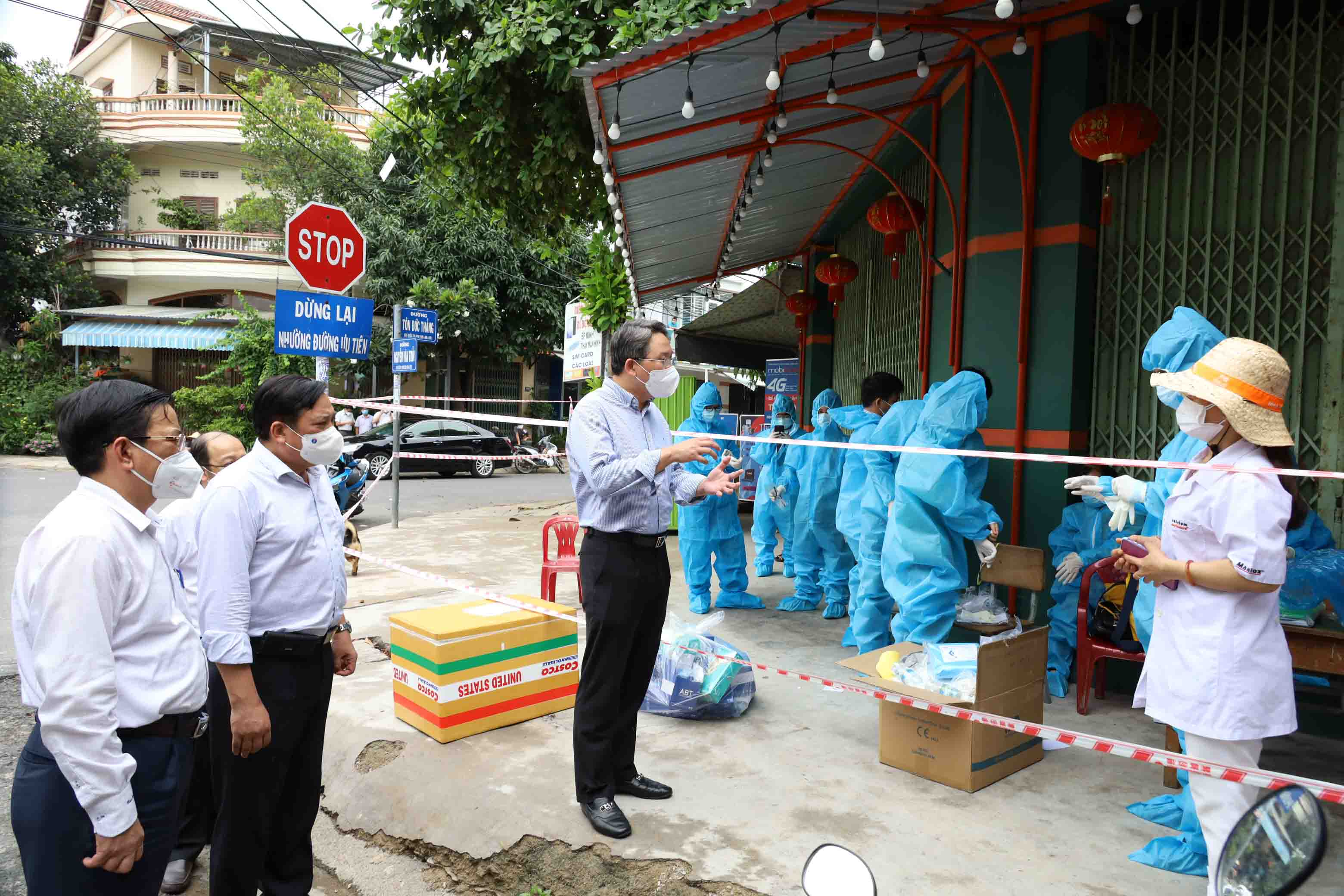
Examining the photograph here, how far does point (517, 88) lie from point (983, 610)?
5721mm

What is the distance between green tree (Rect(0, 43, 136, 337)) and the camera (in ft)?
50.4

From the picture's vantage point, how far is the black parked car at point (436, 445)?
54.8ft

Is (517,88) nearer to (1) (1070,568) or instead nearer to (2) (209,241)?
(1) (1070,568)

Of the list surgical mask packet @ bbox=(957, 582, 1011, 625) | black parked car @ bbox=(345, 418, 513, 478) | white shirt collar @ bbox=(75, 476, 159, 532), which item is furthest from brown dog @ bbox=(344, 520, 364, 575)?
black parked car @ bbox=(345, 418, 513, 478)

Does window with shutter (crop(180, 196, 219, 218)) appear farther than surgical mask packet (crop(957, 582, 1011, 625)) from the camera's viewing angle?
Yes

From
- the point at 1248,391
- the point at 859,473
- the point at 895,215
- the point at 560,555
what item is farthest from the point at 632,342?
the point at 895,215

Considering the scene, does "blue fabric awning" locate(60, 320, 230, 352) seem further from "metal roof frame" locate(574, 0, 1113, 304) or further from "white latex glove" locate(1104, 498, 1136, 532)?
"white latex glove" locate(1104, 498, 1136, 532)

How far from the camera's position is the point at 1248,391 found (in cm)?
231

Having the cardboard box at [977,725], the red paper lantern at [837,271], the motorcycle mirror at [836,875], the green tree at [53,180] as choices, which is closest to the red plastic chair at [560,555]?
the cardboard box at [977,725]

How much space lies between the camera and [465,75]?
22.8 feet

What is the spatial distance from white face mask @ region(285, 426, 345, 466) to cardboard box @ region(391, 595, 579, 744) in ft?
4.74

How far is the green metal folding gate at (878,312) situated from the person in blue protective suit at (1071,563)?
1.94 meters

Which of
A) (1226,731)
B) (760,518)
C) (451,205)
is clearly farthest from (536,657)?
(451,205)

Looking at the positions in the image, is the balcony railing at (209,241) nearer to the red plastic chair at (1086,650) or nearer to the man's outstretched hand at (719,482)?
the man's outstretched hand at (719,482)
